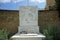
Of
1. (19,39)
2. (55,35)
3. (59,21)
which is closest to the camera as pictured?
(19,39)

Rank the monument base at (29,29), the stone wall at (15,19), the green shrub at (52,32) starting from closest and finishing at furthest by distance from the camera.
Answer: the green shrub at (52,32) → the monument base at (29,29) → the stone wall at (15,19)

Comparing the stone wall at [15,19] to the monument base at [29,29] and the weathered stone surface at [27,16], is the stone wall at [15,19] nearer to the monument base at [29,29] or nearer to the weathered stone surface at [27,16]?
the weathered stone surface at [27,16]

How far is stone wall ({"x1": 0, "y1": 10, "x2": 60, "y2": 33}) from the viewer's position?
8.01 meters

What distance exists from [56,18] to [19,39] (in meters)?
3.25

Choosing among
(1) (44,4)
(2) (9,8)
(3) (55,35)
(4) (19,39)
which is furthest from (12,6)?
(4) (19,39)

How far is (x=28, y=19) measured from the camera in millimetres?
6570

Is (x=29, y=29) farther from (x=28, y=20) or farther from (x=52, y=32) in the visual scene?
(x=52, y=32)

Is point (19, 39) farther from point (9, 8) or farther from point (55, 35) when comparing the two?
point (9, 8)

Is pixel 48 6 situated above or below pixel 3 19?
above

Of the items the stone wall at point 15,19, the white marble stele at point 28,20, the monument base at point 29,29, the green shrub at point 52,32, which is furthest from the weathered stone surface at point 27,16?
the stone wall at point 15,19

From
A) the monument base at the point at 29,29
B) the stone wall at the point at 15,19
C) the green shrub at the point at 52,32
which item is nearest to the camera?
the green shrub at the point at 52,32

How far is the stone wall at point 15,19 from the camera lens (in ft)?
26.3

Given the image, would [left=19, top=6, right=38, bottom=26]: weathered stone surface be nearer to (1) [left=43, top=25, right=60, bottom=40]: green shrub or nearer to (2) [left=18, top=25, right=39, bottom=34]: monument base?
(2) [left=18, top=25, right=39, bottom=34]: monument base

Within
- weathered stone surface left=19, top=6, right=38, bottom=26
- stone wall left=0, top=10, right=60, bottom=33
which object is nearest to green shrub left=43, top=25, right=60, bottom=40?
weathered stone surface left=19, top=6, right=38, bottom=26
